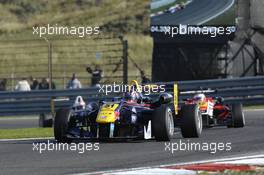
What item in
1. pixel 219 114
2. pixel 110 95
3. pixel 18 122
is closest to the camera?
pixel 219 114

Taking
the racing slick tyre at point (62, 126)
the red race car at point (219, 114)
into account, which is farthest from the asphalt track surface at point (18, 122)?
the racing slick tyre at point (62, 126)

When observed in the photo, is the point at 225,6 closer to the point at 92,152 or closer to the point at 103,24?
the point at 92,152

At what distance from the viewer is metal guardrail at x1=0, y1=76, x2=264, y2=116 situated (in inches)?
870

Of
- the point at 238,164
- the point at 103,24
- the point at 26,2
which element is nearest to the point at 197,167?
the point at 238,164

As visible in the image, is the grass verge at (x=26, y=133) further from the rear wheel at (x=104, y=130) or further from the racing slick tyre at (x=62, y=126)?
the rear wheel at (x=104, y=130)

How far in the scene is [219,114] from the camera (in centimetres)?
1695

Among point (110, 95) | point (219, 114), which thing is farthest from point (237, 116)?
point (110, 95)

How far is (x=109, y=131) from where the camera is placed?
44.3 ft

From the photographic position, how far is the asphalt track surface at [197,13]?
2486 cm

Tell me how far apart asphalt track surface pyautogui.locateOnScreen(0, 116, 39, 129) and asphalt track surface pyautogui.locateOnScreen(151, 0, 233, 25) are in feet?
16.3

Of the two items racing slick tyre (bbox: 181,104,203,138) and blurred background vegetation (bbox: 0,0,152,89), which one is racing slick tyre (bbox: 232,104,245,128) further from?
blurred background vegetation (bbox: 0,0,152,89)

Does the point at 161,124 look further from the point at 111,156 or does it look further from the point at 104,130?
the point at 111,156

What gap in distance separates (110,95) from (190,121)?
331 inches

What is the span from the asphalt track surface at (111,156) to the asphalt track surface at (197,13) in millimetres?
10388
